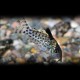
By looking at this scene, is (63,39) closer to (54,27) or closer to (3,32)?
(54,27)
